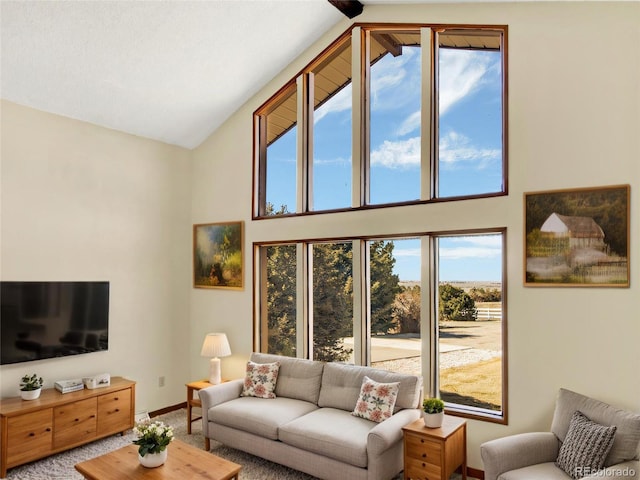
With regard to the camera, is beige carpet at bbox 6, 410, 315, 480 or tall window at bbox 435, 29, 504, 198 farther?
tall window at bbox 435, 29, 504, 198

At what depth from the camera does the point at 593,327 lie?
3166 mm

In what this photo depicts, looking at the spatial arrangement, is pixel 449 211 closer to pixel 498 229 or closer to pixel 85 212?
pixel 498 229

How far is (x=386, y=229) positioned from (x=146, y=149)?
3125mm

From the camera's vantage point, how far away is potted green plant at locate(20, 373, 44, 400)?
12.8 feet

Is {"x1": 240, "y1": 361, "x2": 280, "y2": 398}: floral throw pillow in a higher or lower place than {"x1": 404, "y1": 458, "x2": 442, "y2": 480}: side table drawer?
higher

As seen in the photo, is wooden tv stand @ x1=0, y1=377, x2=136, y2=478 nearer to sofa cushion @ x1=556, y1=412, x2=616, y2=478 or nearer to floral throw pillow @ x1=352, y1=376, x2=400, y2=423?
floral throw pillow @ x1=352, y1=376, x2=400, y2=423

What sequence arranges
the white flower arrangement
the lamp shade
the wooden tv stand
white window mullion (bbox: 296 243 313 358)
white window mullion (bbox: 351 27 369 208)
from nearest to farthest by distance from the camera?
the white flower arrangement, the wooden tv stand, white window mullion (bbox: 351 27 369 208), white window mullion (bbox: 296 243 313 358), the lamp shade

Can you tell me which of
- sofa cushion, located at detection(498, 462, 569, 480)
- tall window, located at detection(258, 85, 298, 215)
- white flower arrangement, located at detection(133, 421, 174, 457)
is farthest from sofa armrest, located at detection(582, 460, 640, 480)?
tall window, located at detection(258, 85, 298, 215)

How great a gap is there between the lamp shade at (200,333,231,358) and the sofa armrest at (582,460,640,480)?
3576 millimetres

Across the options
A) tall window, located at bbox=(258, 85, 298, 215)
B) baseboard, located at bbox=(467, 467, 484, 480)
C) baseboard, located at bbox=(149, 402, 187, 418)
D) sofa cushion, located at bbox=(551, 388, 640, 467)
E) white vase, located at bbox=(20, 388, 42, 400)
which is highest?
tall window, located at bbox=(258, 85, 298, 215)

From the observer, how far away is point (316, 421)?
3.66m

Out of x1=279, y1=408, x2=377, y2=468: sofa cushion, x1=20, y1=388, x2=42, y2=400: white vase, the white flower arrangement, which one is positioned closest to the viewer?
the white flower arrangement

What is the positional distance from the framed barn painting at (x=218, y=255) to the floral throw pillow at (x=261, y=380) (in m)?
1.11

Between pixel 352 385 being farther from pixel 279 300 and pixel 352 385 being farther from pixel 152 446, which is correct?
pixel 152 446
